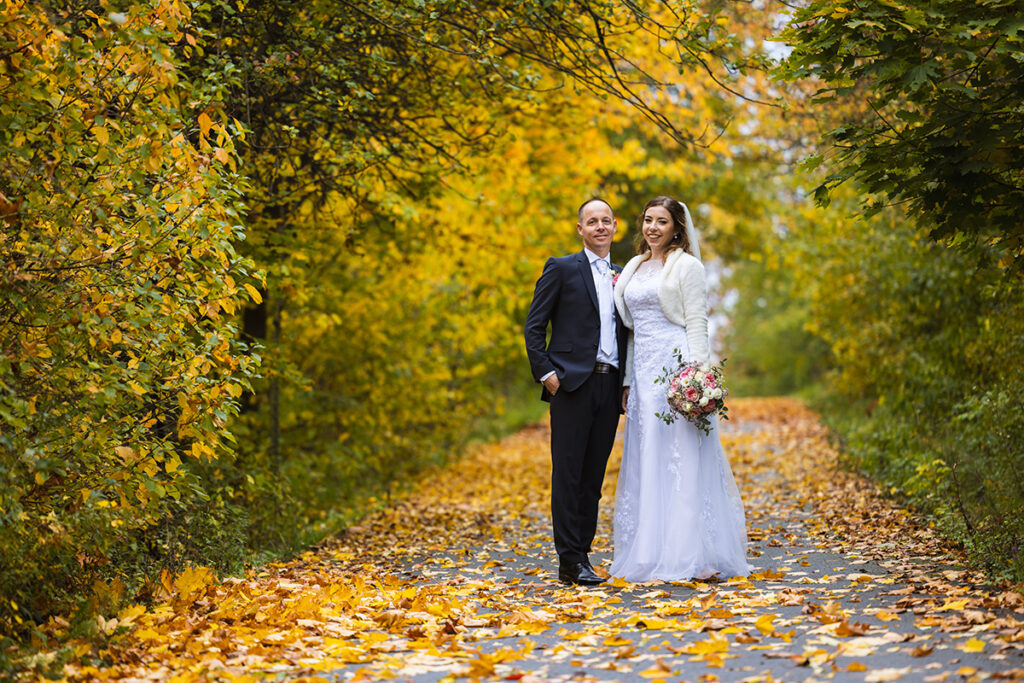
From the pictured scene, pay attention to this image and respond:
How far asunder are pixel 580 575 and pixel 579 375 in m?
1.25

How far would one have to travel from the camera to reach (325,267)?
11070 mm

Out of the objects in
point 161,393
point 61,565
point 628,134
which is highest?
point 628,134

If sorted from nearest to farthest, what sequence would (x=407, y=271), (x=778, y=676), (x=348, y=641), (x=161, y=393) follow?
1. (x=778, y=676)
2. (x=348, y=641)
3. (x=161, y=393)
4. (x=407, y=271)

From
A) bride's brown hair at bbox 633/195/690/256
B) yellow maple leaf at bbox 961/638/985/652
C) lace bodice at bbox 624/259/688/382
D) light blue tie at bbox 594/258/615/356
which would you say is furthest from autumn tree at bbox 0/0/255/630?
yellow maple leaf at bbox 961/638/985/652

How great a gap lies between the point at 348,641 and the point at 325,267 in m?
6.67

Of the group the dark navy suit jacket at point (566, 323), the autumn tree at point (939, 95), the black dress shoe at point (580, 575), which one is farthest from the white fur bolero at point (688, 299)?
the black dress shoe at point (580, 575)

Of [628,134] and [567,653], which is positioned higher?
[628,134]

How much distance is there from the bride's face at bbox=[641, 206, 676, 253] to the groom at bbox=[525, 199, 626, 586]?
0.80 feet

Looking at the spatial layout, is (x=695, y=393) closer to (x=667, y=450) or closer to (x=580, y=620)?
(x=667, y=450)

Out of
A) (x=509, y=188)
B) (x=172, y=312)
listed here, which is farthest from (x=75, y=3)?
(x=509, y=188)

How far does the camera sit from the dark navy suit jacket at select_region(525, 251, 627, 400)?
20.3 ft

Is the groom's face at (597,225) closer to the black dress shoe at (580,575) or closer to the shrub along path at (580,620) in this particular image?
the black dress shoe at (580,575)

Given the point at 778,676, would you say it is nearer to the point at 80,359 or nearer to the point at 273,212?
the point at 80,359

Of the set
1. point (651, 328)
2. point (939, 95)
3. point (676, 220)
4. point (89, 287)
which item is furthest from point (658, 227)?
point (89, 287)
